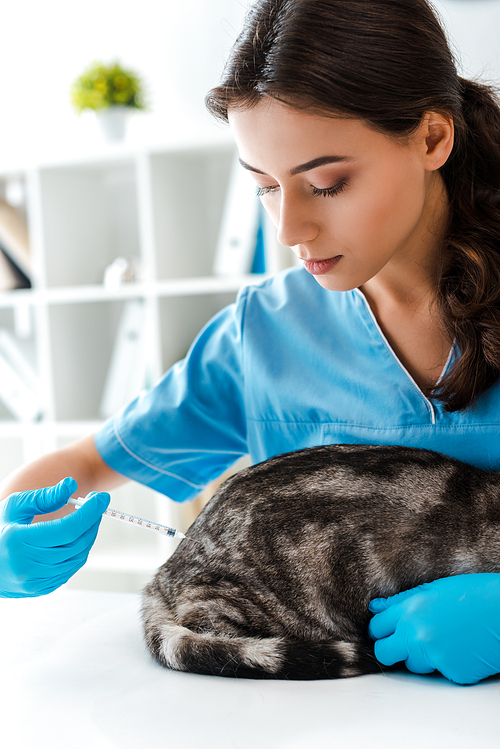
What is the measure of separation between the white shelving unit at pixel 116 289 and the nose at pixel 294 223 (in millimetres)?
1327

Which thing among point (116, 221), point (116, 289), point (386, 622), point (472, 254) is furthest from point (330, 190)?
point (116, 221)

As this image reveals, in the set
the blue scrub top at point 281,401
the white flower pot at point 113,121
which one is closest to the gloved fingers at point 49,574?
the blue scrub top at point 281,401

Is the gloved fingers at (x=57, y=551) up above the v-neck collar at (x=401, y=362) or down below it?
below

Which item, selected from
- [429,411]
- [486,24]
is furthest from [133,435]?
[486,24]

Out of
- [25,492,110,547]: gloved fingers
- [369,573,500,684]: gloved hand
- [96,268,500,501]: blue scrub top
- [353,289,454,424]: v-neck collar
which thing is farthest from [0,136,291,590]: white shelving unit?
[369,573,500,684]: gloved hand

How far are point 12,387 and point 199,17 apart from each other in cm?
160

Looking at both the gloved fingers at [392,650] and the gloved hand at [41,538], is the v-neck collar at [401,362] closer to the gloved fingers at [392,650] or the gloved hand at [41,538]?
the gloved fingers at [392,650]

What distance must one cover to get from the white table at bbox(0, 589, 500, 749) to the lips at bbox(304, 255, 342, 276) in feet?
1.83

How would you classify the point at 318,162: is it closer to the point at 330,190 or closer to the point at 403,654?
the point at 330,190

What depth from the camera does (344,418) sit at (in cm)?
114

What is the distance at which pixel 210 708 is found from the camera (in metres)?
0.75

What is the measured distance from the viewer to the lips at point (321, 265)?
3.25 feet

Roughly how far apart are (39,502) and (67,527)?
64mm

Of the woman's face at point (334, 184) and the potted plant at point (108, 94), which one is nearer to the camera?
the woman's face at point (334, 184)
